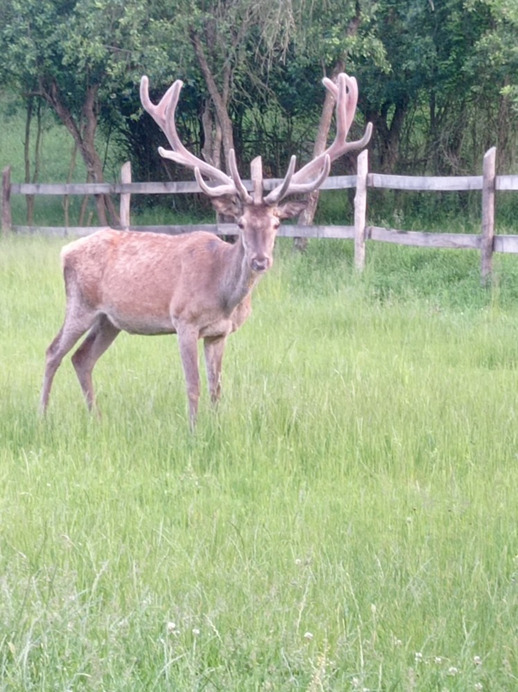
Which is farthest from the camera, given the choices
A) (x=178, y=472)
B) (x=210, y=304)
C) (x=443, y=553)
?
(x=210, y=304)

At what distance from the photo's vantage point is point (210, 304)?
7324mm

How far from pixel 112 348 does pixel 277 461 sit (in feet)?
13.8

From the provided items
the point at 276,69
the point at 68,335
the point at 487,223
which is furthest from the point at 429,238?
the point at 276,69

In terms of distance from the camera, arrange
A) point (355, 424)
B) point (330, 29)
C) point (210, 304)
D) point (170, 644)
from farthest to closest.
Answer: point (330, 29)
point (210, 304)
point (355, 424)
point (170, 644)

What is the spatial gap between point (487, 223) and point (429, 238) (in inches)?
33.1

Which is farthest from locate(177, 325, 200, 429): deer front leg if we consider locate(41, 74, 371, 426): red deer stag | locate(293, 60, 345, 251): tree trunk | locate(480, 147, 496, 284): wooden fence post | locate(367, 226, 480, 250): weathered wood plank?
locate(293, 60, 345, 251): tree trunk

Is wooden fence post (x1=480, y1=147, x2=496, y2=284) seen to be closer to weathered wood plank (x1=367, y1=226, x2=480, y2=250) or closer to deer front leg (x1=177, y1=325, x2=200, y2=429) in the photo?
weathered wood plank (x1=367, y1=226, x2=480, y2=250)

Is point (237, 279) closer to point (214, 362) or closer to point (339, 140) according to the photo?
point (214, 362)

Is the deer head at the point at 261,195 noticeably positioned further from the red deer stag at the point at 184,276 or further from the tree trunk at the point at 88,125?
the tree trunk at the point at 88,125

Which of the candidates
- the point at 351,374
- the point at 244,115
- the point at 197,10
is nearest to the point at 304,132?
the point at 244,115

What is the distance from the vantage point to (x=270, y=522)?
4492mm

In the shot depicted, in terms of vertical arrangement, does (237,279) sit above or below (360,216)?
below

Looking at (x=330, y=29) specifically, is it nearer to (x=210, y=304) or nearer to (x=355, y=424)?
(x=210, y=304)

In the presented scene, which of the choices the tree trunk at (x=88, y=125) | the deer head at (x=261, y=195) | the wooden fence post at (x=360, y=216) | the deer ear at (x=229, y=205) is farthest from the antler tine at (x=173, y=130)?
the tree trunk at (x=88, y=125)
